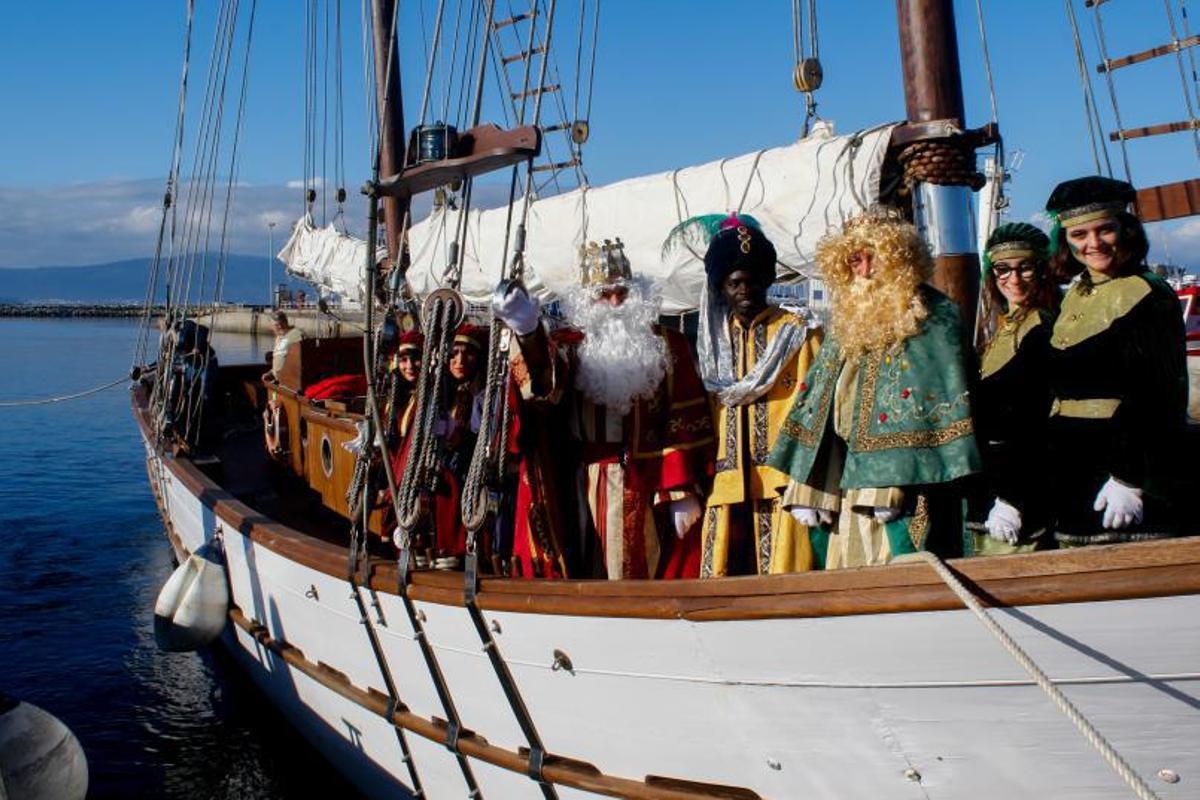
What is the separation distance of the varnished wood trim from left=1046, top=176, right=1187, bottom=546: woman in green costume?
46.2 inches

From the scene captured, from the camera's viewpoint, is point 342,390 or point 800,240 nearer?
point 800,240

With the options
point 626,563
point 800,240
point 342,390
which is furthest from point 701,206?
point 626,563

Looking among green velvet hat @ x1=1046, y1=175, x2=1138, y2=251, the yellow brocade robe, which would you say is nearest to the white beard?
the yellow brocade robe

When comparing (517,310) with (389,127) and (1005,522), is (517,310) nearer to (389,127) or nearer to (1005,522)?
(1005,522)

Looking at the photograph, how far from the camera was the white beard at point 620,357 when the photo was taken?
143 inches

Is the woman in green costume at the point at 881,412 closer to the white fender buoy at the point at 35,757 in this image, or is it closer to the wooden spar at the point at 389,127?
the white fender buoy at the point at 35,757

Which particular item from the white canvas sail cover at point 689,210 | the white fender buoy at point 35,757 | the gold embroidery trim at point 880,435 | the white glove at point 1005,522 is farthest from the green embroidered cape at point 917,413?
the white fender buoy at point 35,757

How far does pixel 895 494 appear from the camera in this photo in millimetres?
2672

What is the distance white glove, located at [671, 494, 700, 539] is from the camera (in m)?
3.65

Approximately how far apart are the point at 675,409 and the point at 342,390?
12.6 feet

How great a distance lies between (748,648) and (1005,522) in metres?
0.71

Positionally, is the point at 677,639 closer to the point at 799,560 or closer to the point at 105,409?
the point at 799,560

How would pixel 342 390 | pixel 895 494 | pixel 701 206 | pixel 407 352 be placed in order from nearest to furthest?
pixel 895 494
pixel 407 352
pixel 701 206
pixel 342 390

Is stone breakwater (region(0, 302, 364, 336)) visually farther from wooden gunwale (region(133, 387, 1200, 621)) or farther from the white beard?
wooden gunwale (region(133, 387, 1200, 621))
